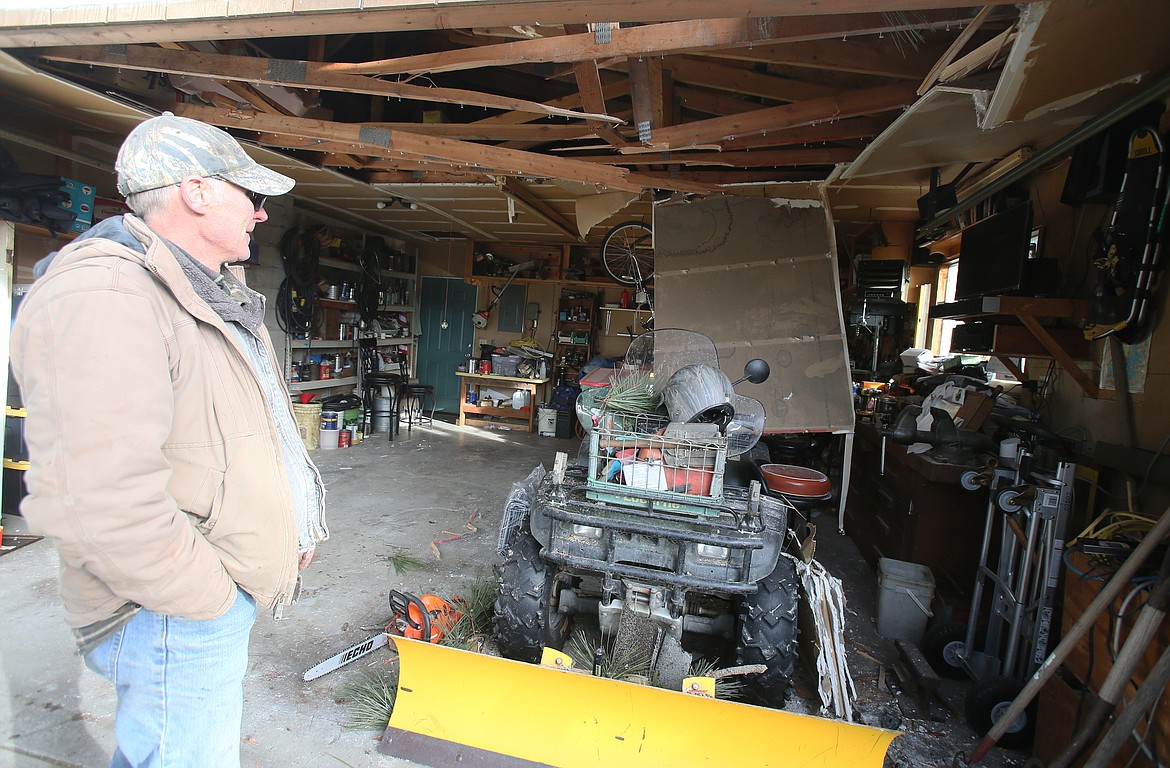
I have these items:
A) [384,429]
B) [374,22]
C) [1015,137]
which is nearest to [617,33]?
[374,22]

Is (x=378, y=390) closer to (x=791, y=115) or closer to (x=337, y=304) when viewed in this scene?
(x=337, y=304)

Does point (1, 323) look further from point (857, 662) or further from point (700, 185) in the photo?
point (857, 662)

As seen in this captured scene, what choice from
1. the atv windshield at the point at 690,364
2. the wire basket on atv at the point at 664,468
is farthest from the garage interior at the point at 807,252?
the atv windshield at the point at 690,364

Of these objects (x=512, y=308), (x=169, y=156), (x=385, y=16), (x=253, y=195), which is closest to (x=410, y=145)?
(x=385, y=16)

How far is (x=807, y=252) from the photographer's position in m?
4.34

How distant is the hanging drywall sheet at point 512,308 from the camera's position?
9.12 metres

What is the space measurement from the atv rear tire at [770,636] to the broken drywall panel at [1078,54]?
210 cm

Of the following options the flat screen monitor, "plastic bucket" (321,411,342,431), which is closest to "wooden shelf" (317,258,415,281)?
"plastic bucket" (321,411,342,431)

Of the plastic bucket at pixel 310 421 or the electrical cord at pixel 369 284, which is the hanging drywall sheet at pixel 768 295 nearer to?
the plastic bucket at pixel 310 421

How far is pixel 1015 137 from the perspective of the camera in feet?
9.56

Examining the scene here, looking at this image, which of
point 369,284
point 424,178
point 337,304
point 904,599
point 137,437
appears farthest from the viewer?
point 369,284

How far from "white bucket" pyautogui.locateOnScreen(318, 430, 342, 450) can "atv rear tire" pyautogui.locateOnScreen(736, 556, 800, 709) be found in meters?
5.66

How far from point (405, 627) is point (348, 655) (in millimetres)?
314

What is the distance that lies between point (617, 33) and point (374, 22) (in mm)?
940
